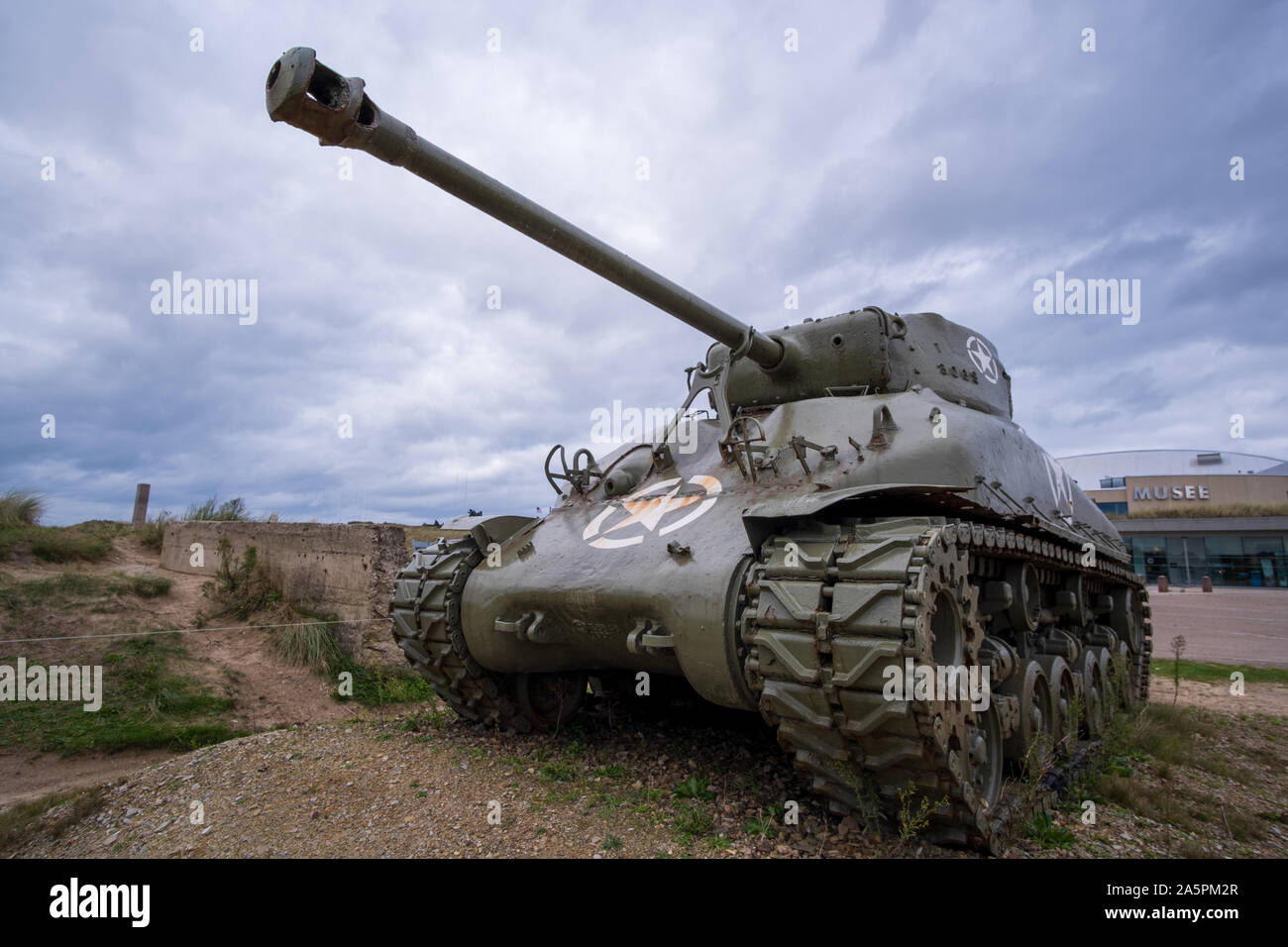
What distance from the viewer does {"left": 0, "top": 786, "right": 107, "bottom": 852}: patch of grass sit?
188 inches

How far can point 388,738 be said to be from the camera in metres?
6.22

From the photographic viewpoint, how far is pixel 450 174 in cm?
405

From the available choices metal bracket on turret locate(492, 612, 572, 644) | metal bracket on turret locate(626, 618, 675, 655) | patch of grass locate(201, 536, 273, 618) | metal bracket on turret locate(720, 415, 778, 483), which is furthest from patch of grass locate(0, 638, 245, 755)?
metal bracket on turret locate(720, 415, 778, 483)

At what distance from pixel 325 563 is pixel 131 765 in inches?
152

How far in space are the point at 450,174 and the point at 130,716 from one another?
6.39m

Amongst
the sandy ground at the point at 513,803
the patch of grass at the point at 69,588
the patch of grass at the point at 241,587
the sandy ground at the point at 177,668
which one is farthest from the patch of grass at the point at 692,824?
the patch of grass at the point at 69,588

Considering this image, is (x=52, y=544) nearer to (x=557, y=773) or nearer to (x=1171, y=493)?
(x=557, y=773)

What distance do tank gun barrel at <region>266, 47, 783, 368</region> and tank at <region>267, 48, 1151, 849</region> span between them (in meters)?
0.01

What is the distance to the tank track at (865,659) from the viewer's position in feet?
10.9

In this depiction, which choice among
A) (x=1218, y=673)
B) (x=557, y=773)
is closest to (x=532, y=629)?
(x=557, y=773)

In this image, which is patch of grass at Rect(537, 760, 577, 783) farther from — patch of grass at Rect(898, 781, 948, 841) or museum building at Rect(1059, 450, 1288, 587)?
museum building at Rect(1059, 450, 1288, 587)

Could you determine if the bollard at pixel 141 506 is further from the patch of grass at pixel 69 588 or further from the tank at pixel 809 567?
the tank at pixel 809 567

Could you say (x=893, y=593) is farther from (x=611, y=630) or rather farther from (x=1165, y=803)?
(x=1165, y=803)
